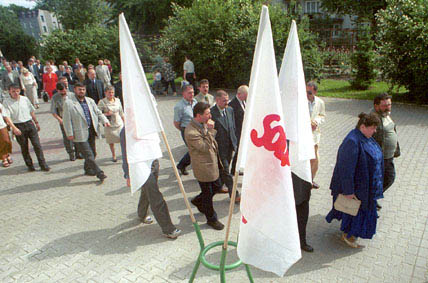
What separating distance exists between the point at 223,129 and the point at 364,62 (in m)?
11.8

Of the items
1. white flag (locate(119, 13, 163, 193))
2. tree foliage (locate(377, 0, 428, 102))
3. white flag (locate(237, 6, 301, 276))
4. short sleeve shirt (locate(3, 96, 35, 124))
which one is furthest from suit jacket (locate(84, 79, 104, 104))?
tree foliage (locate(377, 0, 428, 102))

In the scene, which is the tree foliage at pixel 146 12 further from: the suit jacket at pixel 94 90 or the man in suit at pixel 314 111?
the man in suit at pixel 314 111

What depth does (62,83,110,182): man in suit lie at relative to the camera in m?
6.96

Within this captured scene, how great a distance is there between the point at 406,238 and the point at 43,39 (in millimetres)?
24916

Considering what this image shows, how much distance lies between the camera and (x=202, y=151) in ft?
15.3

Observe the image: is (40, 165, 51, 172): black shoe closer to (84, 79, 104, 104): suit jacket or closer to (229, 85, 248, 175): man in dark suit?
(84, 79, 104, 104): suit jacket

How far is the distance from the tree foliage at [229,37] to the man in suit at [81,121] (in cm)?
1043

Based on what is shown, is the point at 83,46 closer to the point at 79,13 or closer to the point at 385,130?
the point at 79,13

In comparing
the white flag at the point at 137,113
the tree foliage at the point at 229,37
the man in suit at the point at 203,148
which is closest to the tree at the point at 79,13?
the tree foliage at the point at 229,37

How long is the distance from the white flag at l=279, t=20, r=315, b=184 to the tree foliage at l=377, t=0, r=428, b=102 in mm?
10426

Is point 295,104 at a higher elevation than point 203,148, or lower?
higher

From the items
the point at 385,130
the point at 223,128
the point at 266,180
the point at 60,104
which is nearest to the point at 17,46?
the point at 60,104

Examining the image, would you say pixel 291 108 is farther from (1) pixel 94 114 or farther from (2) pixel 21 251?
(1) pixel 94 114

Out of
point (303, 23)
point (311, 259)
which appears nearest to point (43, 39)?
point (303, 23)
